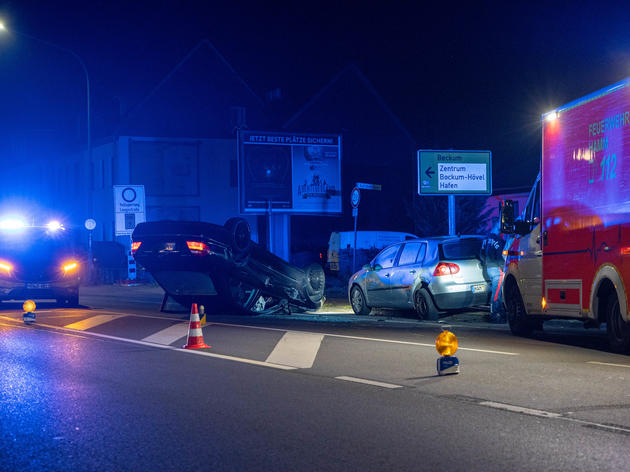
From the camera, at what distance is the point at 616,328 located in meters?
10.9

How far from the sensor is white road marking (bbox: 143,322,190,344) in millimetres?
13000

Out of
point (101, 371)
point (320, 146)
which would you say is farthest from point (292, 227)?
point (101, 371)

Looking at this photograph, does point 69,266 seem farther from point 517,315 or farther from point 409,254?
point 517,315

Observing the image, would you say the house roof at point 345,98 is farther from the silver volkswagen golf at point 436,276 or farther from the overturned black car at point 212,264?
the silver volkswagen golf at point 436,276

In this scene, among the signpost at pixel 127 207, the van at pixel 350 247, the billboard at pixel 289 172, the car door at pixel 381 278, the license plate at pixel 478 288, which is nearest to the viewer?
the license plate at pixel 478 288

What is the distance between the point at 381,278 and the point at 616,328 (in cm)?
758

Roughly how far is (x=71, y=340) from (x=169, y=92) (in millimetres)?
34265

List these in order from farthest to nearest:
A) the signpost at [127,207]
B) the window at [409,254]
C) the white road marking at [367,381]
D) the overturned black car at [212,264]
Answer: the signpost at [127,207] < the window at [409,254] < the overturned black car at [212,264] < the white road marking at [367,381]

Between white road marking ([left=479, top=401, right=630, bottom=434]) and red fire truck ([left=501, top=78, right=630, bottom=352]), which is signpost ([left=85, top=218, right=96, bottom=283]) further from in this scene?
white road marking ([left=479, top=401, right=630, bottom=434])

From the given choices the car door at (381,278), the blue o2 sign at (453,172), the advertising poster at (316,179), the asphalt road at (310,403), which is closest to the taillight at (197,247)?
the asphalt road at (310,403)

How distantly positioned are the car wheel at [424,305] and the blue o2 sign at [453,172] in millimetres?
7583

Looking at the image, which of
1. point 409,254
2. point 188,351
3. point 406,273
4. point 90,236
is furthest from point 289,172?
point 188,351

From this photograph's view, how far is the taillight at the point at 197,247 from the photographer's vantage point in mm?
16578

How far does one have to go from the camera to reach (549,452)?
5.71 meters
